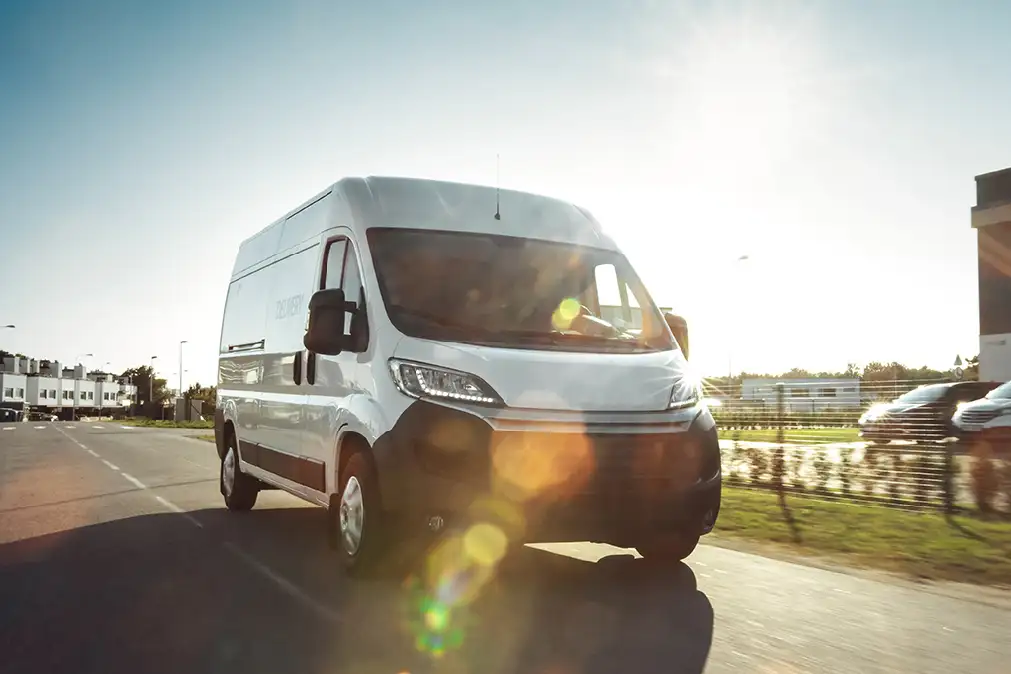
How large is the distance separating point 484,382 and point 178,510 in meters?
6.64

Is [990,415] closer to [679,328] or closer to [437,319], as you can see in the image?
[679,328]

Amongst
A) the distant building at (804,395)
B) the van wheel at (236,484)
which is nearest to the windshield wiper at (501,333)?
the van wheel at (236,484)

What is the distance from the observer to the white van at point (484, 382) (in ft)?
19.6

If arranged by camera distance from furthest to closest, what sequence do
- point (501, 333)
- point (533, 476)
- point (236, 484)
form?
point (236, 484) < point (501, 333) < point (533, 476)

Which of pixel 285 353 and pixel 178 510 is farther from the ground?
pixel 285 353

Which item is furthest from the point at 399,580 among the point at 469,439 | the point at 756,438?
the point at 756,438

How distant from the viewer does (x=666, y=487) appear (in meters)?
6.22

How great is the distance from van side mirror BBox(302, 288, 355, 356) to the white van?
14mm

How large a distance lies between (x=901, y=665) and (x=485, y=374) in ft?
8.95

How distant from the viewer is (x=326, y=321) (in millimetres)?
6715

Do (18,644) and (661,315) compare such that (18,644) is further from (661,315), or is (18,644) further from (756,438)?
Result: (756,438)

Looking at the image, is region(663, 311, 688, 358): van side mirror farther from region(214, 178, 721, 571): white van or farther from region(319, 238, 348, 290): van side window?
region(319, 238, 348, 290): van side window

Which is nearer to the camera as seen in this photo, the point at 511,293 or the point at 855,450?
the point at 511,293

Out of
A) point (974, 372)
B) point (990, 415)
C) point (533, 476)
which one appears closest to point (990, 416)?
point (990, 415)
